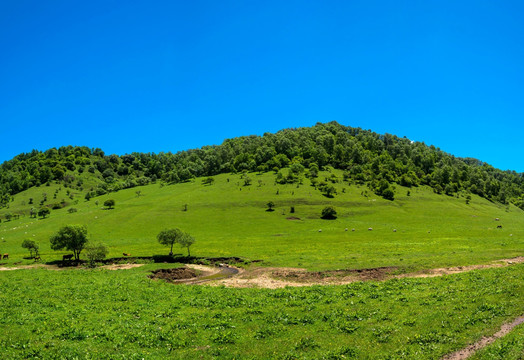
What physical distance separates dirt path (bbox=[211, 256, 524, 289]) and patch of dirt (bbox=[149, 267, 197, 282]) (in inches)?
279

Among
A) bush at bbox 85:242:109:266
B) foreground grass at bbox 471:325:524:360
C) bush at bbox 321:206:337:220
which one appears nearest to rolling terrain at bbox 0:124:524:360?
foreground grass at bbox 471:325:524:360

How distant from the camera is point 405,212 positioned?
456 ft

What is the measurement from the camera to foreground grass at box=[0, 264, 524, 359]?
63.4 feet

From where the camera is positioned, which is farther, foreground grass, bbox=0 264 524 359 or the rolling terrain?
the rolling terrain

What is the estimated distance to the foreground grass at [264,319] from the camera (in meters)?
19.3

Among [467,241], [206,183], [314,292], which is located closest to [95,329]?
[314,292]

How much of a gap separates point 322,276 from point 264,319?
20.4 m

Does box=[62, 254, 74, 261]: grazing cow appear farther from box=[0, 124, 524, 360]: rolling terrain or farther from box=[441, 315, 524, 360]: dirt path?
box=[441, 315, 524, 360]: dirt path

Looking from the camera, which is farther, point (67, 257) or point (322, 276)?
point (67, 257)

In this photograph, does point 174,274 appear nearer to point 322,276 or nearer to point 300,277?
point 300,277

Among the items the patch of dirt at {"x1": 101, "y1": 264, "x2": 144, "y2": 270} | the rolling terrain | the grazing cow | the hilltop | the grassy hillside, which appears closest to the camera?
the rolling terrain

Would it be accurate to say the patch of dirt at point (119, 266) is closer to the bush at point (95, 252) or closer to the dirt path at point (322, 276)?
the bush at point (95, 252)

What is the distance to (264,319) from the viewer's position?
2495cm

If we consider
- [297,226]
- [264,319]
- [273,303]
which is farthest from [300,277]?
[297,226]
